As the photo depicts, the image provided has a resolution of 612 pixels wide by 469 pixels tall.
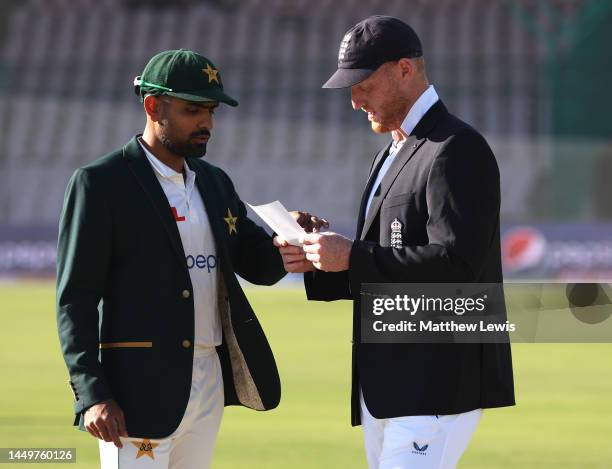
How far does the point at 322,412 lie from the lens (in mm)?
9438

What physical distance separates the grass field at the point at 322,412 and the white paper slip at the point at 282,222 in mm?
3196

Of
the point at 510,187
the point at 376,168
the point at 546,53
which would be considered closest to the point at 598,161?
the point at 510,187

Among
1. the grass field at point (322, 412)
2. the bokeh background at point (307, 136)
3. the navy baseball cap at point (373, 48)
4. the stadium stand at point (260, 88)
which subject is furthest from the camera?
the stadium stand at point (260, 88)

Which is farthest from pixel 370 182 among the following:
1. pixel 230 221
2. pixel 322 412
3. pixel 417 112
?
pixel 322 412

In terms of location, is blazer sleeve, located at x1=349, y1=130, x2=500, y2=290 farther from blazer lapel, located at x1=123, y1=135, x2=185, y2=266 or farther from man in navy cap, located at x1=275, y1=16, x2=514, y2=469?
blazer lapel, located at x1=123, y1=135, x2=185, y2=266

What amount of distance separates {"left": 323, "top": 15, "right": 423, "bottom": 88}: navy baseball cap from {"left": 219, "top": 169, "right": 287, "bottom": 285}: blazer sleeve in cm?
78

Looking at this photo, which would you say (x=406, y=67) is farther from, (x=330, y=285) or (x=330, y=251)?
(x=330, y=285)

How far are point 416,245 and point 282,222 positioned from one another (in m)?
0.64

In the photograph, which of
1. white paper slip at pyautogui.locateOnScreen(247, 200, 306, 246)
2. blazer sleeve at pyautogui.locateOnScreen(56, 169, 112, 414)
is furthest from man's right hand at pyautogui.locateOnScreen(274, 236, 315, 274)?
blazer sleeve at pyautogui.locateOnScreen(56, 169, 112, 414)

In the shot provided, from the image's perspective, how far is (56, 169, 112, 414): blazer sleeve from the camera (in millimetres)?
4008

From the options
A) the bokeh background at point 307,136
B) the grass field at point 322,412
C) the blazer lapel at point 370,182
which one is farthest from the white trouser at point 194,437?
the bokeh background at point 307,136

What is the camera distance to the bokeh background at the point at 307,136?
11258mm

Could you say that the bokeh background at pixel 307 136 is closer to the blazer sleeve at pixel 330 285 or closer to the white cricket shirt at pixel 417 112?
the blazer sleeve at pixel 330 285

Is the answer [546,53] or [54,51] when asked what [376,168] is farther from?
[54,51]
